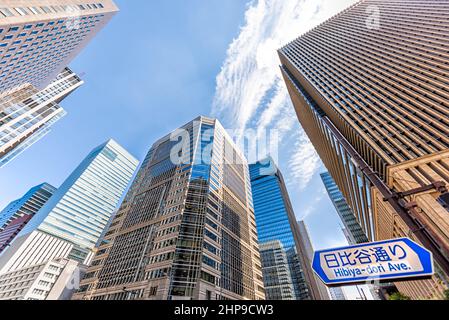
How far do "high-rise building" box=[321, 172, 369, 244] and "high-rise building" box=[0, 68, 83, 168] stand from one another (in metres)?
149

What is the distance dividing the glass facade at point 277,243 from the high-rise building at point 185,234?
121 feet

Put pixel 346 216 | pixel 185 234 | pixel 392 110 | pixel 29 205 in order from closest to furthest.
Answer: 1. pixel 392 110
2. pixel 185 234
3. pixel 346 216
4. pixel 29 205

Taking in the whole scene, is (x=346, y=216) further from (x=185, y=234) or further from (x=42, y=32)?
(x=42, y=32)

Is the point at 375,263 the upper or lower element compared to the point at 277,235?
lower

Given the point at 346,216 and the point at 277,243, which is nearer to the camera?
the point at 277,243

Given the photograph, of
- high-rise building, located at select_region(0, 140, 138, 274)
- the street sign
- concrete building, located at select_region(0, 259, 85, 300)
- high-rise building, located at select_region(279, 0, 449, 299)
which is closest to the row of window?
high-rise building, located at select_region(279, 0, 449, 299)

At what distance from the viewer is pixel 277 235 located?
10206 cm

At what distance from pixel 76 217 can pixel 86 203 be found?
30.9 ft

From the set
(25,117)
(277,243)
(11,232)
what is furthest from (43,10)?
(11,232)

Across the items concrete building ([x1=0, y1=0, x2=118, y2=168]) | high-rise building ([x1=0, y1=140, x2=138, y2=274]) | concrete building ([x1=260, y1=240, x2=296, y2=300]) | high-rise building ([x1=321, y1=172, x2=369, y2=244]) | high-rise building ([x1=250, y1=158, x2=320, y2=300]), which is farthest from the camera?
high-rise building ([x1=321, y1=172, x2=369, y2=244])

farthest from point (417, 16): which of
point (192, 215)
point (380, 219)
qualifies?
point (192, 215)

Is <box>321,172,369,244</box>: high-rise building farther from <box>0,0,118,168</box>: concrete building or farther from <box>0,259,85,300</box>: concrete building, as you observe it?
<box>0,259,85,300</box>: concrete building

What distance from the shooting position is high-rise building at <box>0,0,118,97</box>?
44.0 m

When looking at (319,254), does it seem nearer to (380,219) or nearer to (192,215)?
(380,219)
